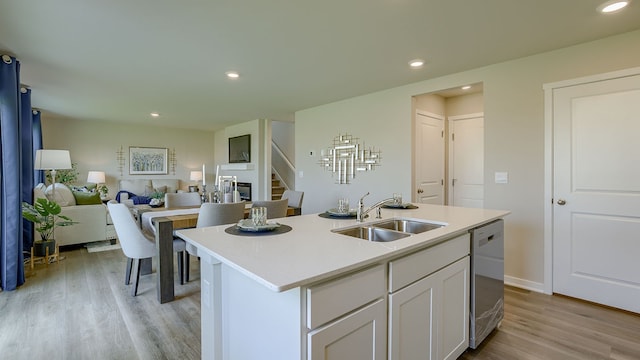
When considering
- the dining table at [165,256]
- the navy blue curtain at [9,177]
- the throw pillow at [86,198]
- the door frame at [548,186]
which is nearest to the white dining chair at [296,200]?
the dining table at [165,256]

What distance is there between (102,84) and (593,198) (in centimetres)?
569

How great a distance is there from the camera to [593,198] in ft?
8.86

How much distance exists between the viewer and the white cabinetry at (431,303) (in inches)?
53.5

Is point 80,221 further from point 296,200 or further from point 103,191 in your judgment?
point 296,200

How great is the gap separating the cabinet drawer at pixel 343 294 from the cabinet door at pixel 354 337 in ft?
0.10

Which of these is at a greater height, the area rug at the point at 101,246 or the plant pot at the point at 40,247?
the plant pot at the point at 40,247

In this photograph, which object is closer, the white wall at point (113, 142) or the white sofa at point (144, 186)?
the white wall at point (113, 142)

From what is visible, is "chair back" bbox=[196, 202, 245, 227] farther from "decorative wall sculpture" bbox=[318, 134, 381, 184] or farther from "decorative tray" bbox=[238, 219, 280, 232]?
"decorative wall sculpture" bbox=[318, 134, 381, 184]

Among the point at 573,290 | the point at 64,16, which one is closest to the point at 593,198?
the point at 573,290

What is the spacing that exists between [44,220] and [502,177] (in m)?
5.59

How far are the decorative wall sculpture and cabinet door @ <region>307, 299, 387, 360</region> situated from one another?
10.7ft

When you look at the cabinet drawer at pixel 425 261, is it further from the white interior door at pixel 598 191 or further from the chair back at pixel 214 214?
the chair back at pixel 214 214

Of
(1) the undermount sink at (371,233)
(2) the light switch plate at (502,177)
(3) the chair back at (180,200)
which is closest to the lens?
(1) the undermount sink at (371,233)

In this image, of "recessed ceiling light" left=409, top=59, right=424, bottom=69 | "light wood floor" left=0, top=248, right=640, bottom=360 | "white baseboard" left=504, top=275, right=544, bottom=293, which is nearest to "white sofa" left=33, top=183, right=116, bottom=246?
"light wood floor" left=0, top=248, right=640, bottom=360
